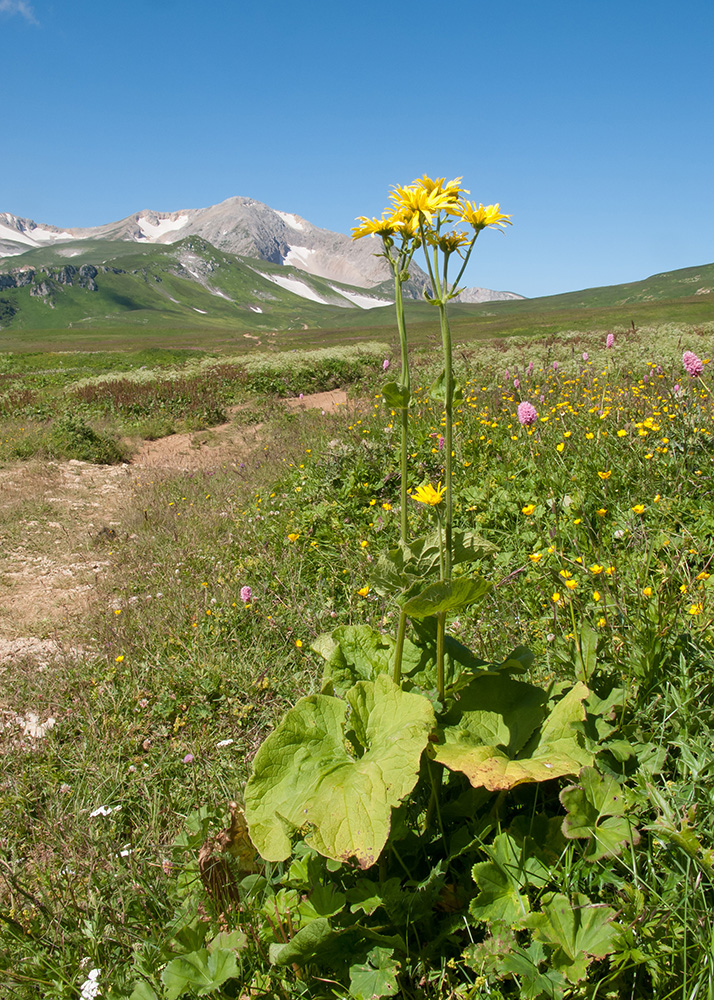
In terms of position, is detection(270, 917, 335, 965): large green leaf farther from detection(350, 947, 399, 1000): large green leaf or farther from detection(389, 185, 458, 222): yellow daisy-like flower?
detection(389, 185, 458, 222): yellow daisy-like flower

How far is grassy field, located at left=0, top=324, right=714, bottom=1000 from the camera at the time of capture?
1519 millimetres

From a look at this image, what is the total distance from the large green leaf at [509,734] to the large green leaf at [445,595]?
363mm

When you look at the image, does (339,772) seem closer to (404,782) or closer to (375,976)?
(404,782)

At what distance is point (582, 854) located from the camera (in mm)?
1582

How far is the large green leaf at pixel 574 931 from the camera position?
1363mm

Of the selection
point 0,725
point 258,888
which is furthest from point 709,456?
point 0,725

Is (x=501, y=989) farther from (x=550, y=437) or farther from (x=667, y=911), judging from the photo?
(x=550, y=437)

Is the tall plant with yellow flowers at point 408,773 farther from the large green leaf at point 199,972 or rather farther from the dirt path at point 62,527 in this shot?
the dirt path at point 62,527

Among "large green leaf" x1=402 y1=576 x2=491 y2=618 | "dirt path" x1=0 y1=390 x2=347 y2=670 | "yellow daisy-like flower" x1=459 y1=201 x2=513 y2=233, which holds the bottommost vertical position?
"dirt path" x1=0 y1=390 x2=347 y2=670

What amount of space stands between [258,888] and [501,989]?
0.78 meters

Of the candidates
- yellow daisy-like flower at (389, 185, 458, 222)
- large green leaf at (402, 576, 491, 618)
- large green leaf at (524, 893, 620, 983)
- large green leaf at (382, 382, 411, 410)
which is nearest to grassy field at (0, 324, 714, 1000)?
large green leaf at (524, 893, 620, 983)

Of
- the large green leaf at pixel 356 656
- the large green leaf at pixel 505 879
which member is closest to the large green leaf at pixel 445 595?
the large green leaf at pixel 356 656

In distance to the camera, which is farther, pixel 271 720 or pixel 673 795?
pixel 271 720

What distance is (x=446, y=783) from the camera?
6.37 ft
